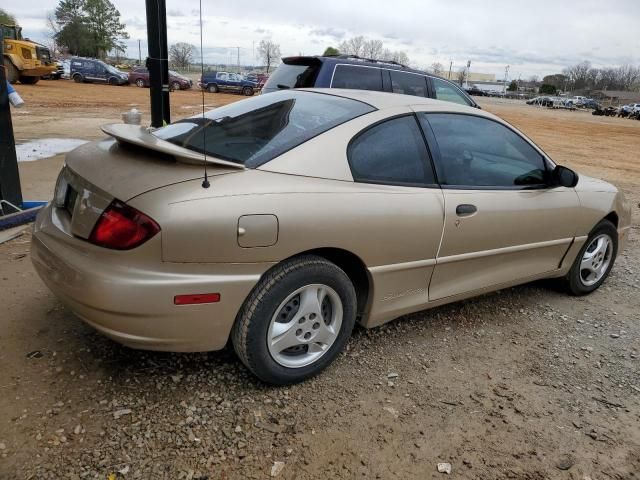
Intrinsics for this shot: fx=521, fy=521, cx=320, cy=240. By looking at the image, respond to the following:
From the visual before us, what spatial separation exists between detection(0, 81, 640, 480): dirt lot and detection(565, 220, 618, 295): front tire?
52cm

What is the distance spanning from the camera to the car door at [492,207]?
3.20 m

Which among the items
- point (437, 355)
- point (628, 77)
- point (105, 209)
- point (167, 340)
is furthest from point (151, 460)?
point (628, 77)

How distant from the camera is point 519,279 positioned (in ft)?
12.3

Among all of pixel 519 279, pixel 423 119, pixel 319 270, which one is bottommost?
pixel 519 279

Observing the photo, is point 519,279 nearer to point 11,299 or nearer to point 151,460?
point 151,460

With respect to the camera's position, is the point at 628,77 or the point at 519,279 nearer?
the point at 519,279

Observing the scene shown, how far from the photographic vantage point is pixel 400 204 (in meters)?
2.89

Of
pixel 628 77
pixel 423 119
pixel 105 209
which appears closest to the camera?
pixel 105 209

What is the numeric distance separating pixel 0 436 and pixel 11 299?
56.9 inches

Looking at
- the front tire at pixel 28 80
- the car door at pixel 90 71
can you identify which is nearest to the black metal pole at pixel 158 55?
the front tire at pixel 28 80

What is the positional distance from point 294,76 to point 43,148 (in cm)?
504

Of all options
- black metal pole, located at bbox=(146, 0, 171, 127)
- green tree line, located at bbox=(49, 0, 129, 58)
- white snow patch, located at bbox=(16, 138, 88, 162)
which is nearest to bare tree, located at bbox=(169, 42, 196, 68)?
black metal pole, located at bbox=(146, 0, 171, 127)

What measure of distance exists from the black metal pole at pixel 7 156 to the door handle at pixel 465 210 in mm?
4102

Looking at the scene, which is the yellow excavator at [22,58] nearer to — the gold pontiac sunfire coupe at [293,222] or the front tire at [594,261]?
the gold pontiac sunfire coupe at [293,222]
